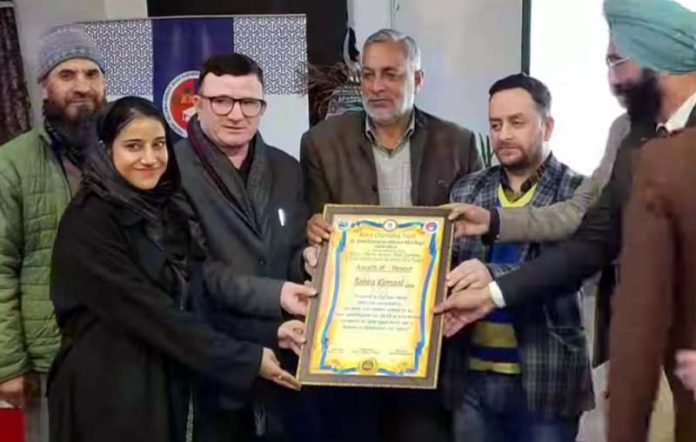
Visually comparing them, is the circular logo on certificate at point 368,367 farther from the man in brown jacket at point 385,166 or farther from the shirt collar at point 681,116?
the shirt collar at point 681,116

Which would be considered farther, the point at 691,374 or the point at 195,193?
the point at 195,193

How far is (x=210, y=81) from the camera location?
267 cm

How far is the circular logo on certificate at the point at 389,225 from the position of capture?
261cm

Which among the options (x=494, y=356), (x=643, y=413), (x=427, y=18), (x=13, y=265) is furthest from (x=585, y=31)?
(x=643, y=413)

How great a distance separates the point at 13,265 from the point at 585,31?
8.56 ft

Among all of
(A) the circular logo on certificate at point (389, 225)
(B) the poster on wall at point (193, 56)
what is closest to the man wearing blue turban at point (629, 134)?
(A) the circular logo on certificate at point (389, 225)

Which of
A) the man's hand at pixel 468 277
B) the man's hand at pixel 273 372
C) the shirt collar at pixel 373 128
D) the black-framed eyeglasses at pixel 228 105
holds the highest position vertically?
the black-framed eyeglasses at pixel 228 105

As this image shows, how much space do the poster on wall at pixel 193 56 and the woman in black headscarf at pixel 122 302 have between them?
6.47 ft

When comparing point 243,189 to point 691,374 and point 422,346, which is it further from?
point 691,374

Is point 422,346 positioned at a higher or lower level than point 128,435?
higher

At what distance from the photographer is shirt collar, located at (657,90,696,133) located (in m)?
1.75

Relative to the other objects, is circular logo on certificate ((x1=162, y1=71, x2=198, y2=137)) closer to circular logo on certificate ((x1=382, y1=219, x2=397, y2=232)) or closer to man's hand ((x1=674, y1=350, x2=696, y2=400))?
circular logo on certificate ((x1=382, y1=219, x2=397, y2=232))

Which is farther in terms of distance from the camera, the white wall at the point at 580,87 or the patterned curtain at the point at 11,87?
the patterned curtain at the point at 11,87

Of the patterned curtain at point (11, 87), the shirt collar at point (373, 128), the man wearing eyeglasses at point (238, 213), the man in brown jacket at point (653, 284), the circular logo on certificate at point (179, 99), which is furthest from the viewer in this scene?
the patterned curtain at point (11, 87)
